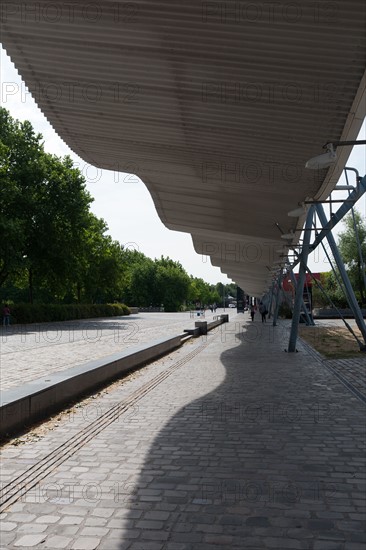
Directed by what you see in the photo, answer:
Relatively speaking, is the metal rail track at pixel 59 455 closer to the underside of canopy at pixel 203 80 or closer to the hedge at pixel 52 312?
the underside of canopy at pixel 203 80

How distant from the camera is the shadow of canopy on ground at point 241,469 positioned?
3648 mm

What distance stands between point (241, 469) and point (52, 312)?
36601 mm

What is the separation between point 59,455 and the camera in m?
5.55

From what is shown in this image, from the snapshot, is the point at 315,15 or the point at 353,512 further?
the point at 315,15

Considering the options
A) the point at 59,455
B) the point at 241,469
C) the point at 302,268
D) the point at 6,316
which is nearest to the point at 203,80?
the point at 241,469

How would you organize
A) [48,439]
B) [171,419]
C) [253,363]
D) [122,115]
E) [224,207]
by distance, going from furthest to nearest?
[224,207]
[253,363]
[122,115]
[171,419]
[48,439]

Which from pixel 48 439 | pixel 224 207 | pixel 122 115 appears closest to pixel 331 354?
pixel 224 207

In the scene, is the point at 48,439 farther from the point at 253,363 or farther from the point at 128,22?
the point at 253,363

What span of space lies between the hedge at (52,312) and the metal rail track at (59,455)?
91.5ft

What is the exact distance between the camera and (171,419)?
7.21 m

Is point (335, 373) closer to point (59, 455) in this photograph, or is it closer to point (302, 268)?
point (302, 268)

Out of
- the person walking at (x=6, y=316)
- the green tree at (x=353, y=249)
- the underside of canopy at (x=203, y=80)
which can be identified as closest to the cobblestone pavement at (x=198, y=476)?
the underside of canopy at (x=203, y=80)

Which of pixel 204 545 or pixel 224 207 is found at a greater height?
pixel 224 207

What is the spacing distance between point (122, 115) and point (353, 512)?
647 centimetres
